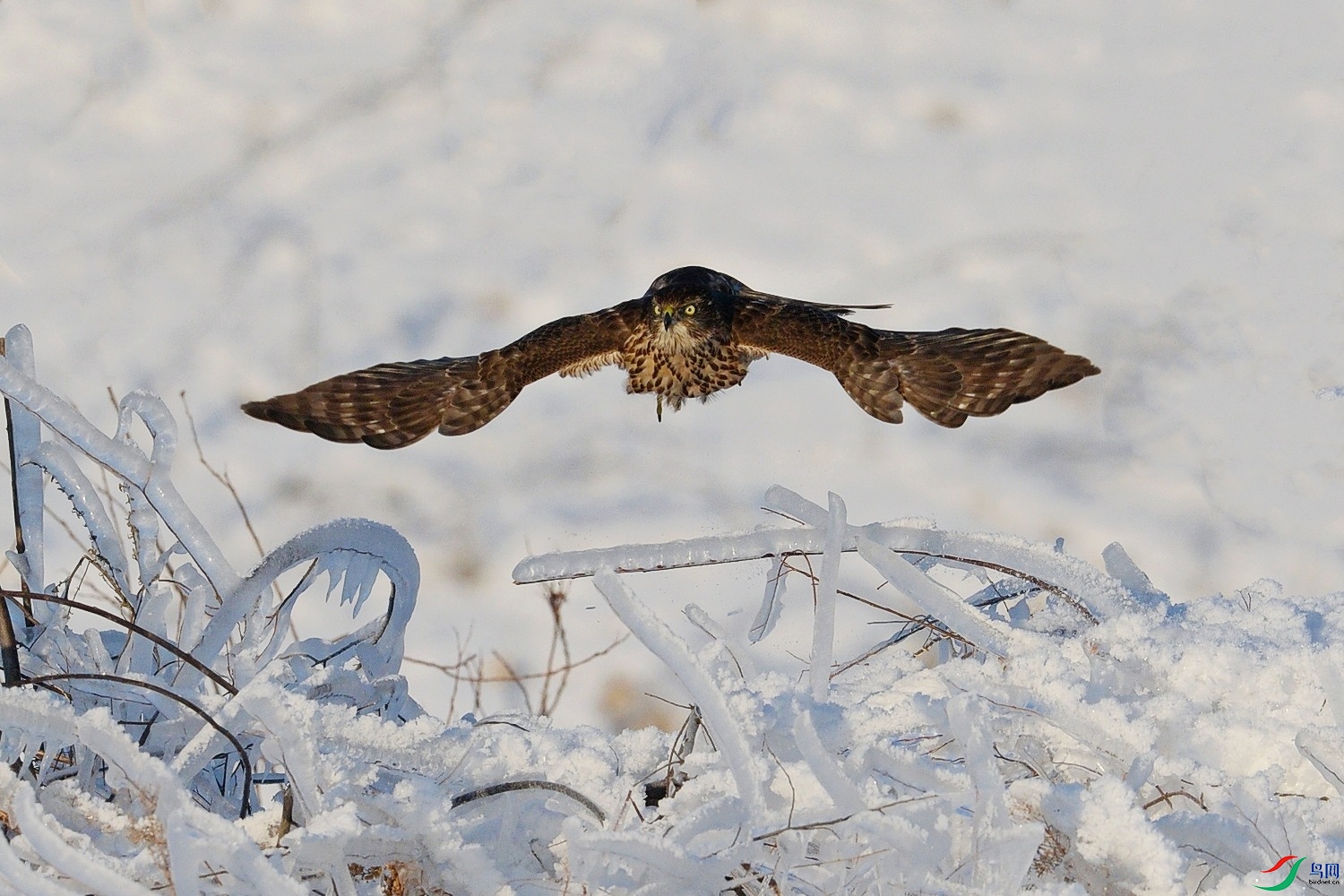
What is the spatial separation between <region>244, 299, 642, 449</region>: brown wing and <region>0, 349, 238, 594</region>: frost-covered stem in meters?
2.94

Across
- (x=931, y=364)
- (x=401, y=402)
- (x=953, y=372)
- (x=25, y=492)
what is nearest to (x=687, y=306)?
(x=931, y=364)

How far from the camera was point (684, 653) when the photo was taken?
1020 mm

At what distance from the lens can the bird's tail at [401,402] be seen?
4.66 metres

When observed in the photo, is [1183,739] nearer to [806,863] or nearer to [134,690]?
[806,863]

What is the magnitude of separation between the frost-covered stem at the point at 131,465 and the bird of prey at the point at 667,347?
277 centimetres

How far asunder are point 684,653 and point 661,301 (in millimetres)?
4300

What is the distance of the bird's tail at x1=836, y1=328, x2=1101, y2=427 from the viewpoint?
4.61 meters

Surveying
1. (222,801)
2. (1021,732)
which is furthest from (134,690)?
(1021,732)

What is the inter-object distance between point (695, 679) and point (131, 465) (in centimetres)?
108

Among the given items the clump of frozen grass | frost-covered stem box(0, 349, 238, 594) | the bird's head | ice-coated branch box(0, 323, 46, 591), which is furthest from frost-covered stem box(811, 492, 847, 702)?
the bird's head
